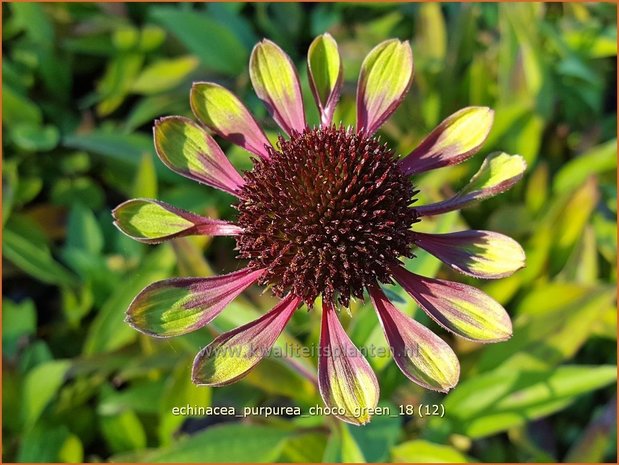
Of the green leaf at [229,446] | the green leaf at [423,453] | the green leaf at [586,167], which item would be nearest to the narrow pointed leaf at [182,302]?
the green leaf at [229,446]

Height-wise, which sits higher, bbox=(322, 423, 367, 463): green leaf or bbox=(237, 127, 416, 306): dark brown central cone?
bbox=(237, 127, 416, 306): dark brown central cone

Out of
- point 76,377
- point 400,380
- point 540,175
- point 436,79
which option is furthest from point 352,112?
point 76,377

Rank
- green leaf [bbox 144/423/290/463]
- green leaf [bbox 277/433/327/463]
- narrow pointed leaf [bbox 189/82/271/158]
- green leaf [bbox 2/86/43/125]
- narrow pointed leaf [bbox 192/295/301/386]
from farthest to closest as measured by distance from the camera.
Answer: green leaf [bbox 2/86/43/125] → green leaf [bbox 277/433/327/463] → green leaf [bbox 144/423/290/463] → narrow pointed leaf [bbox 189/82/271/158] → narrow pointed leaf [bbox 192/295/301/386]

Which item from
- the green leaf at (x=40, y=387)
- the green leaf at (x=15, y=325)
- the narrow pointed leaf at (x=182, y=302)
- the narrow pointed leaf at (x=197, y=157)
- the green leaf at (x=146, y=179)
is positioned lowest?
the green leaf at (x=40, y=387)

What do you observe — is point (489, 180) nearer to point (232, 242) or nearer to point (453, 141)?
point (453, 141)

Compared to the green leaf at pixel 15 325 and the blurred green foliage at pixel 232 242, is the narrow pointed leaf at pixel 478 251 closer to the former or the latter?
the blurred green foliage at pixel 232 242

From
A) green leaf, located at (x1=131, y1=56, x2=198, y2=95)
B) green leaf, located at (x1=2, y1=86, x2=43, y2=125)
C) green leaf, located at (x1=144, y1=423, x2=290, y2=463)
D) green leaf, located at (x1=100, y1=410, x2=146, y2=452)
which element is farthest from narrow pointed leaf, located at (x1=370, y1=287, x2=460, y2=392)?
green leaf, located at (x1=2, y1=86, x2=43, y2=125)

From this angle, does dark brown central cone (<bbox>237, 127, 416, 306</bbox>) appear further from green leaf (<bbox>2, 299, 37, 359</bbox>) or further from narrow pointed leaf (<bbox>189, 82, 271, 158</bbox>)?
green leaf (<bbox>2, 299, 37, 359</bbox>)
